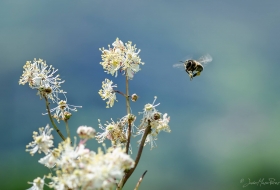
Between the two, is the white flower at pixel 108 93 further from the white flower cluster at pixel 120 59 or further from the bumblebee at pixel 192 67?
the bumblebee at pixel 192 67

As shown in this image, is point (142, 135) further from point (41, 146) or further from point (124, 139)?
point (41, 146)

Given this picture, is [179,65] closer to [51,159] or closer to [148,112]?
[148,112]

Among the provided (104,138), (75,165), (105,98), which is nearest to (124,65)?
(105,98)

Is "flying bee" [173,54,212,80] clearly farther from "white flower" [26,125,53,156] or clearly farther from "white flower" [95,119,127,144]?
"white flower" [26,125,53,156]

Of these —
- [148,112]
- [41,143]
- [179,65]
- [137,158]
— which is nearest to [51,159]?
[41,143]

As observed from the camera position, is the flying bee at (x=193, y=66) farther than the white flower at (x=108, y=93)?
Yes

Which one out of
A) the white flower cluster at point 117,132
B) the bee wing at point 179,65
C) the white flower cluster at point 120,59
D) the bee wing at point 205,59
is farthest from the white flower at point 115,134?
the bee wing at point 205,59

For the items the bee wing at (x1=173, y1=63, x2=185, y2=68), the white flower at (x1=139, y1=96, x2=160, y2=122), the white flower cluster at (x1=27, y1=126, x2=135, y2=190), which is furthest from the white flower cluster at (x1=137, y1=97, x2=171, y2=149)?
the bee wing at (x1=173, y1=63, x2=185, y2=68)
